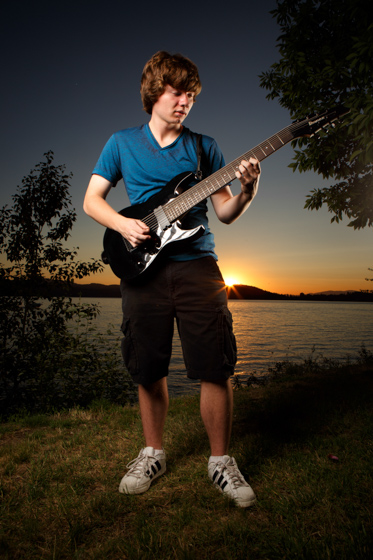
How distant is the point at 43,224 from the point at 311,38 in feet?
18.3

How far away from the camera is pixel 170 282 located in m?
2.04

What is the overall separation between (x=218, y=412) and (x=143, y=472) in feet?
1.99

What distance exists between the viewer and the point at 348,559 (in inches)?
52.3

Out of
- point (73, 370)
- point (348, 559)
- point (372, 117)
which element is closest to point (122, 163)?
point (348, 559)

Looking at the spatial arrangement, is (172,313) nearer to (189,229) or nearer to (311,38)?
(189,229)

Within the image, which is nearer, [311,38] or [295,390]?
[295,390]

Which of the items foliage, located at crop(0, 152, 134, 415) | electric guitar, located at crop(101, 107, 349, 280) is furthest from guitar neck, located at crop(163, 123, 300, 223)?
foliage, located at crop(0, 152, 134, 415)

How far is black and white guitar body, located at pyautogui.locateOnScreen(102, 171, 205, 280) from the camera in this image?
204 centimetres

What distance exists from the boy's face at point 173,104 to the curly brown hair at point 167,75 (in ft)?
0.09

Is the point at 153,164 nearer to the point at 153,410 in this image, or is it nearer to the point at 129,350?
the point at 129,350

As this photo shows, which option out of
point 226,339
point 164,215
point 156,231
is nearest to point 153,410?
point 226,339

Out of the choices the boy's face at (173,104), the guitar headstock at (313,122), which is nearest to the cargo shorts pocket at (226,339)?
the boy's face at (173,104)

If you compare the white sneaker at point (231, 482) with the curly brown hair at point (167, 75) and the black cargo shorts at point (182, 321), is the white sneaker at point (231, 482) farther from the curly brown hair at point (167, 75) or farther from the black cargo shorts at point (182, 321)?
the curly brown hair at point (167, 75)

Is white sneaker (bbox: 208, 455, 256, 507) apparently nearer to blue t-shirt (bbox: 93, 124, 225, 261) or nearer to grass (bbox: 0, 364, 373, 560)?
grass (bbox: 0, 364, 373, 560)
